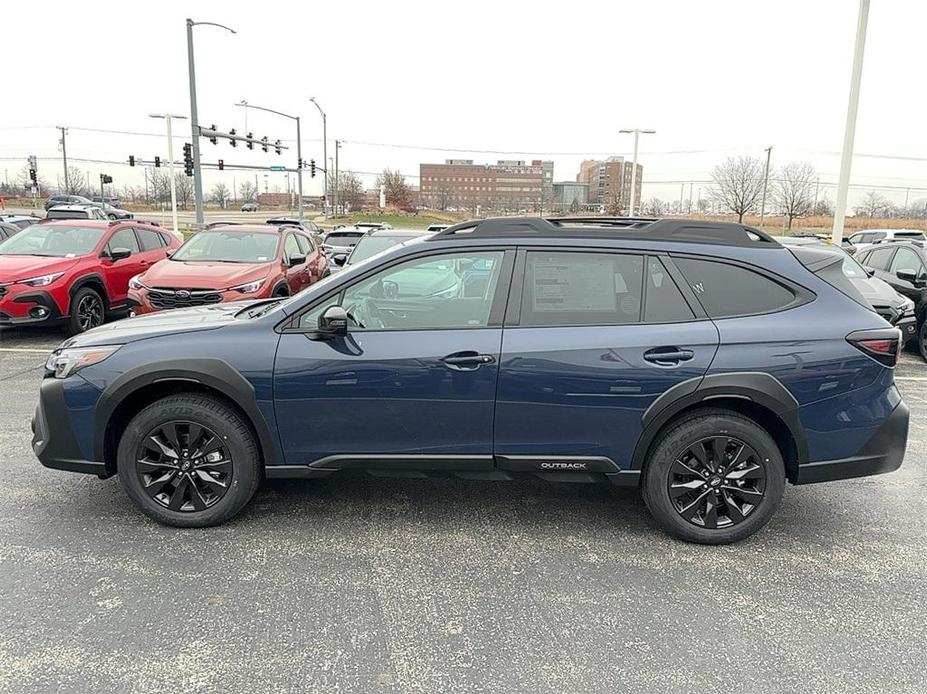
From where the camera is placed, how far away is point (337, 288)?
145 inches

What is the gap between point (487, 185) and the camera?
274 ft

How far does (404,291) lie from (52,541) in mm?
2314

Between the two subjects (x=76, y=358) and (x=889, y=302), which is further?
(x=889, y=302)

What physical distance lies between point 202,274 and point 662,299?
6.85 metres

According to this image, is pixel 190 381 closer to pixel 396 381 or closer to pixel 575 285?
pixel 396 381

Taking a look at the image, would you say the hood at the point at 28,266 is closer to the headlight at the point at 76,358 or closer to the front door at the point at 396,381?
the headlight at the point at 76,358

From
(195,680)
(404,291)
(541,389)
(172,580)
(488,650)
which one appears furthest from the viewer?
(404,291)

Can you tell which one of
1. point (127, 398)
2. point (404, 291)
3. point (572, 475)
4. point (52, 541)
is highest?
point (404, 291)

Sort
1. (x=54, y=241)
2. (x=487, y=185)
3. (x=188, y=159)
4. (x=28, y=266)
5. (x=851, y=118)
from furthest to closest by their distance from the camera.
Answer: (x=487, y=185) → (x=188, y=159) → (x=851, y=118) → (x=54, y=241) → (x=28, y=266)

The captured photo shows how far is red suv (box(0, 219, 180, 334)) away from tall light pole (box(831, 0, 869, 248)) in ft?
44.8

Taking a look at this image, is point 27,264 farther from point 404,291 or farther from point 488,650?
point 488,650

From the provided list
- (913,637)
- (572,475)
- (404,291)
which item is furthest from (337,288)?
(913,637)

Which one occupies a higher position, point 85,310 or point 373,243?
point 373,243

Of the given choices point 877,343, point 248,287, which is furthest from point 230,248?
point 877,343
